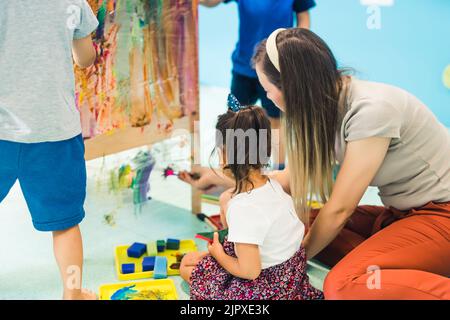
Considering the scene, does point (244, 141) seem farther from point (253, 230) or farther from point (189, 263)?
point (189, 263)

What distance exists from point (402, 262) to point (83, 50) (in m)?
0.78

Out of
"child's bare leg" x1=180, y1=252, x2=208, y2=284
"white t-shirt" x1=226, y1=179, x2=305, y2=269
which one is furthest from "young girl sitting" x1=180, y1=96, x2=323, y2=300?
"child's bare leg" x1=180, y1=252, x2=208, y2=284

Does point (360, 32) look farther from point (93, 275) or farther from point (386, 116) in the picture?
point (93, 275)

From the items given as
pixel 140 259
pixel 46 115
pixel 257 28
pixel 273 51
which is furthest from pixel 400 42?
pixel 46 115

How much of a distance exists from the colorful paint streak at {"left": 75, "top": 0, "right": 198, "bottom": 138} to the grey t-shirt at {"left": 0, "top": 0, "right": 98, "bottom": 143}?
274mm

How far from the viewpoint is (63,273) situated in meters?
1.20

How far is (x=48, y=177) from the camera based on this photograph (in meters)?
1.15

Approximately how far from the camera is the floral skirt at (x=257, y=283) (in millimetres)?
1215

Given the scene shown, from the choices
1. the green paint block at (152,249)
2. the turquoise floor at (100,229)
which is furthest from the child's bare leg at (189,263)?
the green paint block at (152,249)

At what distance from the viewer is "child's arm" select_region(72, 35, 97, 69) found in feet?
3.89

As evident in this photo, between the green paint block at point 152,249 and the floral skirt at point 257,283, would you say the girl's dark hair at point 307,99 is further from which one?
the green paint block at point 152,249

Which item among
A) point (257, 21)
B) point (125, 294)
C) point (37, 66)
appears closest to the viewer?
point (37, 66)

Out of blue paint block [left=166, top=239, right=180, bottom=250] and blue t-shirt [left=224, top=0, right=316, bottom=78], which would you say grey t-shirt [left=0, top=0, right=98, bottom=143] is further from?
blue t-shirt [left=224, top=0, right=316, bottom=78]

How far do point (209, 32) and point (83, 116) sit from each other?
6.79 feet
